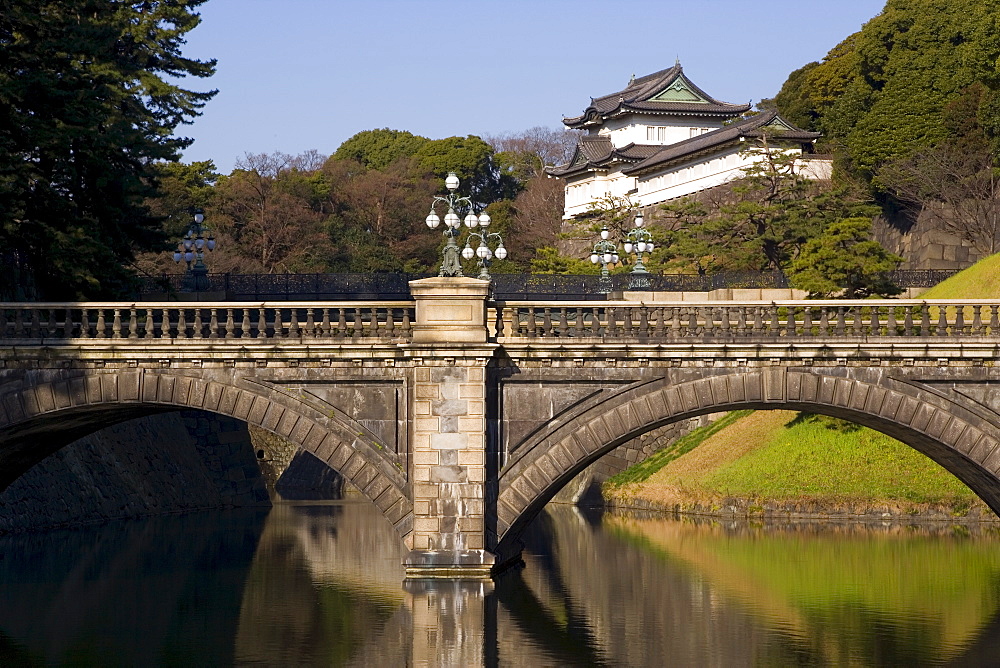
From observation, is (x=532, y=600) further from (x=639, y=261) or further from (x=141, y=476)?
(x=141, y=476)

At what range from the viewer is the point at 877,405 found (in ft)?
90.4

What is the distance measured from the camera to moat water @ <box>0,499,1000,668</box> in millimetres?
25453

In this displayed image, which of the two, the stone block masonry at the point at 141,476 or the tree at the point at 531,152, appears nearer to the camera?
the stone block masonry at the point at 141,476

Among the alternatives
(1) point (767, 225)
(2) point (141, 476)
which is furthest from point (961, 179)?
(2) point (141, 476)

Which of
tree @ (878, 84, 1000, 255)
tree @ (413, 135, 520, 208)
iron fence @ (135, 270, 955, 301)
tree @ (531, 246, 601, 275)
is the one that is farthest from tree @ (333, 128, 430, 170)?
iron fence @ (135, 270, 955, 301)

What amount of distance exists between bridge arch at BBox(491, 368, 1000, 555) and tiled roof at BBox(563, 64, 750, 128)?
7309 cm

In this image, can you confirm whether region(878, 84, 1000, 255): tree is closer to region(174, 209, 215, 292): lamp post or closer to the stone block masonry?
the stone block masonry

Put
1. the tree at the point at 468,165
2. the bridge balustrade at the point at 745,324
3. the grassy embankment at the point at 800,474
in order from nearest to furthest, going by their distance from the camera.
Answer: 1. the bridge balustrade at the point at 745,324
2. the grassy embankment at the point at 800,474
3. the tree at the point at 468,165

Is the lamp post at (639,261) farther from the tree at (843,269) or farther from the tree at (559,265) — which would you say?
the tree at (559,265)

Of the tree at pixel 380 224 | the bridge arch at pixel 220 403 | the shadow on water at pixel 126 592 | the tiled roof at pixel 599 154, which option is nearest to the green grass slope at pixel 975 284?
the shadow on water at pixel 126 592

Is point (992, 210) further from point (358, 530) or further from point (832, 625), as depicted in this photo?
point (832, 625)

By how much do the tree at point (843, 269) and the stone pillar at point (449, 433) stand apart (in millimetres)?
22765

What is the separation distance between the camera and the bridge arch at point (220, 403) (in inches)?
1124

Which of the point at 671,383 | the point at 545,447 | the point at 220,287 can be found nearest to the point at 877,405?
the point at 671,383
